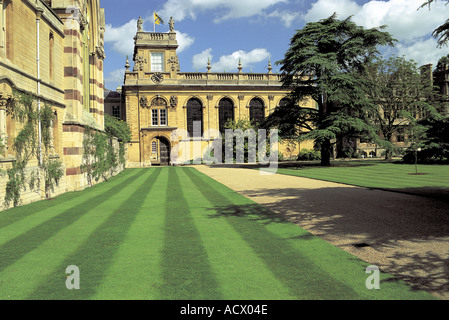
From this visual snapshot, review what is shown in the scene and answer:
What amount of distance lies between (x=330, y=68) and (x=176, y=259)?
27.3 m

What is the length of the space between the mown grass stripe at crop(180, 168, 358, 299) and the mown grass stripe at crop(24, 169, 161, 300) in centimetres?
243

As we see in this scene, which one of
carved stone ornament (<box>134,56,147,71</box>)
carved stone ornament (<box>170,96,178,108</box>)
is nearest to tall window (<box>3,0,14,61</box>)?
carved stone ornament (<box>170,96,178,108</box>)

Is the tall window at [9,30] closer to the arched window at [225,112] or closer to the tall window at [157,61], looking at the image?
the tall window at [157,61]

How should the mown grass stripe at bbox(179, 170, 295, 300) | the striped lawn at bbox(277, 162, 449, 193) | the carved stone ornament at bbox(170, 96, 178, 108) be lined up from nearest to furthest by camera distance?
the mown grass stripe at bbox(179, 170, 295, 300) → the striped lawn at bbox(277, 162, 449, 193) → the carved stone ornament at bbox(170, 96, 178, 108)

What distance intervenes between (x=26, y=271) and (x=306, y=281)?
397 cm

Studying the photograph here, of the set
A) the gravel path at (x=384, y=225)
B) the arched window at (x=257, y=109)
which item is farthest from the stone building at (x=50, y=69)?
the arched window at (x=257, y=109)

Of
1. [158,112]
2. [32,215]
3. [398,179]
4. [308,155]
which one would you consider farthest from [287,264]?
[308,155]

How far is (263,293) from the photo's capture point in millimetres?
4027

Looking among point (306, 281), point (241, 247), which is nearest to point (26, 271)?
point (241, 247)

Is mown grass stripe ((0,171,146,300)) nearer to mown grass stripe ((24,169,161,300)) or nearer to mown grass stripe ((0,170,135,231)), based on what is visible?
mown grass stripe ((24,169,161,300))

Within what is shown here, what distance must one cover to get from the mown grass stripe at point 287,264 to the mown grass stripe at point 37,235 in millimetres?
3945

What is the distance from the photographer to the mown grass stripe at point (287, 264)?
13.3 ft

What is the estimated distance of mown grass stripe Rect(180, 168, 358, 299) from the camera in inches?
160
